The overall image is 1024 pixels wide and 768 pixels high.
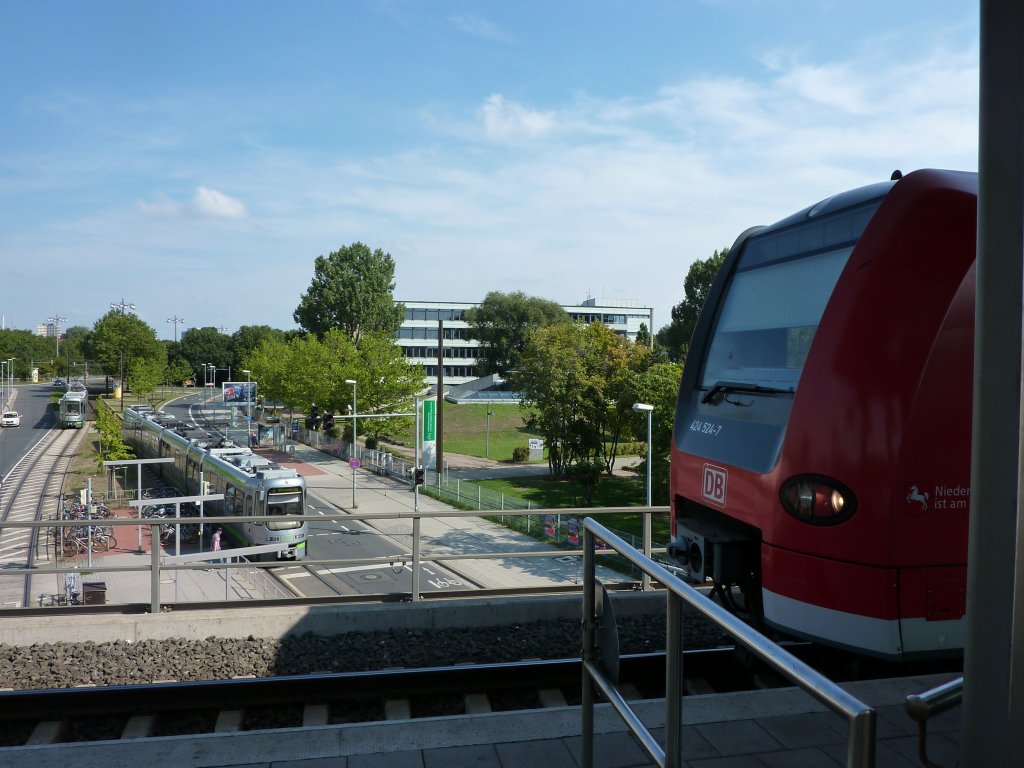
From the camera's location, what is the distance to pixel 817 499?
3.82 metres

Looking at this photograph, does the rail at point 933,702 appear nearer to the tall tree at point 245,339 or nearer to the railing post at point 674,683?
the railing post at point 674,683

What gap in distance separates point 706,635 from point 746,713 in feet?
5.60

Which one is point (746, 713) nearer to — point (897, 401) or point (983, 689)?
point (897, 401)

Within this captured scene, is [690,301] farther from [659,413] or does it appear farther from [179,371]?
[179,371]

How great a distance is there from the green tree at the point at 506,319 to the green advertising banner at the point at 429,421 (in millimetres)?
47061

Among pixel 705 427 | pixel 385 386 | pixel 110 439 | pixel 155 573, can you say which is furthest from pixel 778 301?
pixel 385 386

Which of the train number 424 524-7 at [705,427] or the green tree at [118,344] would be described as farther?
the green tree at [118,344]

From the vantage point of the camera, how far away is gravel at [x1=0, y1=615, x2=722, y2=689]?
5.76 meters

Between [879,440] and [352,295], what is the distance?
227ft

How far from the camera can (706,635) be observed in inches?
236

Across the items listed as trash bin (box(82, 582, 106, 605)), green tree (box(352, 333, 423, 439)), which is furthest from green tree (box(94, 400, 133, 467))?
trash bin (box(82, 582, 106, 605))

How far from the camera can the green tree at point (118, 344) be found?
7112 cm

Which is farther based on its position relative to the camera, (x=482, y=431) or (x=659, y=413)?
(x=482, y=431)

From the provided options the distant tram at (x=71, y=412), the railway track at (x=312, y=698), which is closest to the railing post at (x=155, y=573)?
the railway track at (x=312, y=698)
